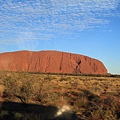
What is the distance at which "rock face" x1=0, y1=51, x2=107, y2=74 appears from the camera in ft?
409

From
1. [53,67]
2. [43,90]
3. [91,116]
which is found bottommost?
[91,116]

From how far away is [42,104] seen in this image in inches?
560

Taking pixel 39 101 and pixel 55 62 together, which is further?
pixel 55 62

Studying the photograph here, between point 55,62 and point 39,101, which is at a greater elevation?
point 55,62

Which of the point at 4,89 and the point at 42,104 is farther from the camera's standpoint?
the point at 4,89

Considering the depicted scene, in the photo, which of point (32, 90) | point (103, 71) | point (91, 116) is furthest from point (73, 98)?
point (103, 71)

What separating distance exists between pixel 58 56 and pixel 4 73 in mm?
114928

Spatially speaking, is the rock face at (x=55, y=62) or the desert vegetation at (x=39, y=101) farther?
the rock face at (x=55, y=62)

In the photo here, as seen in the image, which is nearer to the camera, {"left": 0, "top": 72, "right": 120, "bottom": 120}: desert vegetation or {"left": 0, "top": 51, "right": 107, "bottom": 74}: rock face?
{"left": 0, "top": 72, "right": 120, "bottom": 120}: desert vegetation

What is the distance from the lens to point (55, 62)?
128 meters

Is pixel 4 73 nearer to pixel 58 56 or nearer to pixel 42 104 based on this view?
pixel 42 104

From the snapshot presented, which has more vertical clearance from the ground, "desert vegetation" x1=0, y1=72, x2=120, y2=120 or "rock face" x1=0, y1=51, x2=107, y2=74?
"rock face" x1=0, y1=51, x2=107, y2=74

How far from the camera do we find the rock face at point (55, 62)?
125 meters

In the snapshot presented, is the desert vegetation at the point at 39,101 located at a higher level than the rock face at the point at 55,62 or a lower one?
lower
